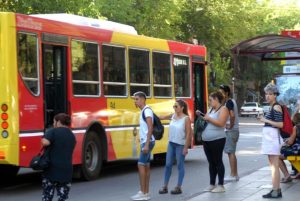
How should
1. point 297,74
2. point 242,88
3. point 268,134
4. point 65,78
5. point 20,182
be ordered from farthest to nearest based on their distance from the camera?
point 242,88, point 297,74, point 20,182, point 65,78, point 268,134

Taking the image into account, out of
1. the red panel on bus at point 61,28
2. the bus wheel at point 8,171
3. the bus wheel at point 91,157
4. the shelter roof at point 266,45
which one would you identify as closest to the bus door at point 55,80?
the red panel on bus at point 61,28

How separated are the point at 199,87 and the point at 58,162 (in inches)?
431

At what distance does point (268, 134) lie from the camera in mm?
10156

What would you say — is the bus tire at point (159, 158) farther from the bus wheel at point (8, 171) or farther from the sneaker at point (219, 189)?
the sneaker at point (219, 189)

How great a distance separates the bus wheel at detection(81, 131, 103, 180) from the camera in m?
13.1

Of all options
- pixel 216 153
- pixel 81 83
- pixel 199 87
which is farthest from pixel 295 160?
pixel 199 87

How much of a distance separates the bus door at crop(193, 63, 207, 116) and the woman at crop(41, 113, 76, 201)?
34.6ft

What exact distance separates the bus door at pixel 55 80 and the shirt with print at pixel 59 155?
4287 mm

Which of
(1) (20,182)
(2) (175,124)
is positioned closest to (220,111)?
(2) (175,124)

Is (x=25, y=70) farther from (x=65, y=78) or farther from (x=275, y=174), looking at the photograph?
(x=275, y=174)

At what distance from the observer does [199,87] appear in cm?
1847

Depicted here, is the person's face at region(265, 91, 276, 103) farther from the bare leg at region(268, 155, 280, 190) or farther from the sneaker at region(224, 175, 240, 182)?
the sneaker at region(224, 175, 240, 182)

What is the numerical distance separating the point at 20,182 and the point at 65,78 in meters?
2.72

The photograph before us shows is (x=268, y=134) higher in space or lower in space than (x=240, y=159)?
higher
